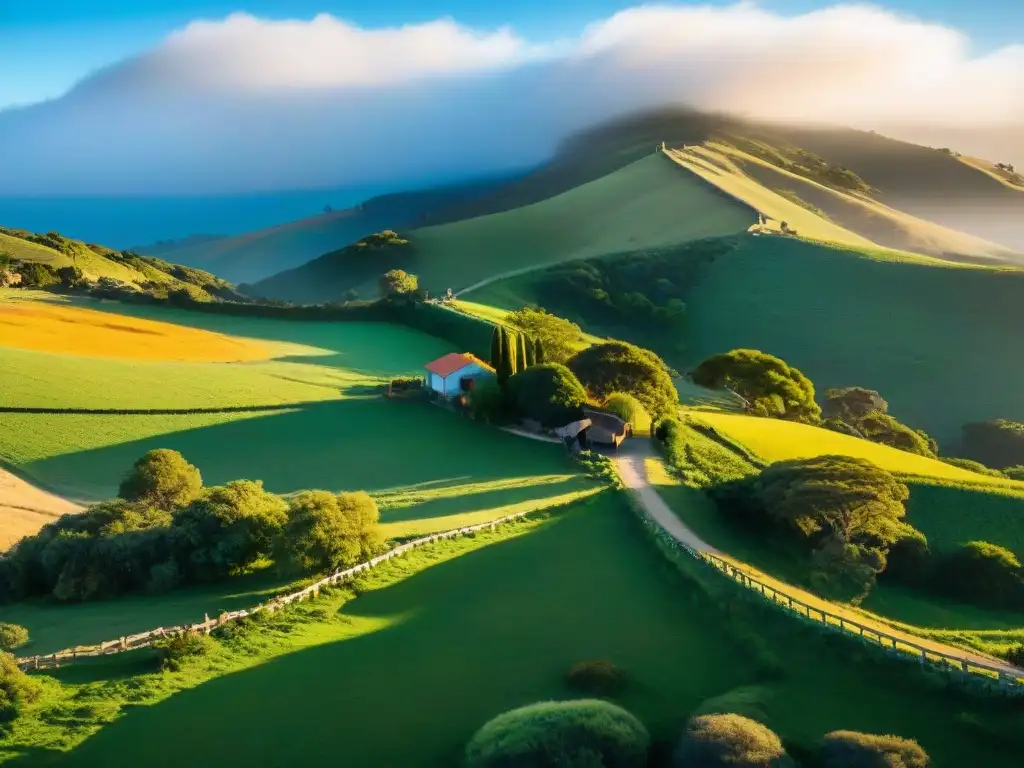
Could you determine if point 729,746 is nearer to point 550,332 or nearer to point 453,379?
point 453,379

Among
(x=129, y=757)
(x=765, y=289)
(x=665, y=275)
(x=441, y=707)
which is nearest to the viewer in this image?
(x=129, y=757)

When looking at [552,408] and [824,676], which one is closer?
[824,676]

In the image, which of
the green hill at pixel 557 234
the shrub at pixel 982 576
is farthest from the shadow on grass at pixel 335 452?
the green hill at pixel 557 234

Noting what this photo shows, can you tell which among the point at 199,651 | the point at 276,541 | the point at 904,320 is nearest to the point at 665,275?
the point at 904,320

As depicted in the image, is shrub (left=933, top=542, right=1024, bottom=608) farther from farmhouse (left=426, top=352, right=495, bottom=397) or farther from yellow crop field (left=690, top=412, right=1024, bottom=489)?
farmhouse (left=426, top=352, right=495, bottom=397)

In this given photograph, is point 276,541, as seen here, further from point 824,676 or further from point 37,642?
point 824,676

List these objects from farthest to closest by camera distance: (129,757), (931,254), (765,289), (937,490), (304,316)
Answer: (931,254)
(765,289)
(304,316)
(937,490)
(129,757)

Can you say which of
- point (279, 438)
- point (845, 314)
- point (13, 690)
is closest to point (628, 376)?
point (279, 438)

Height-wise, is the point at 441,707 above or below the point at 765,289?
below
